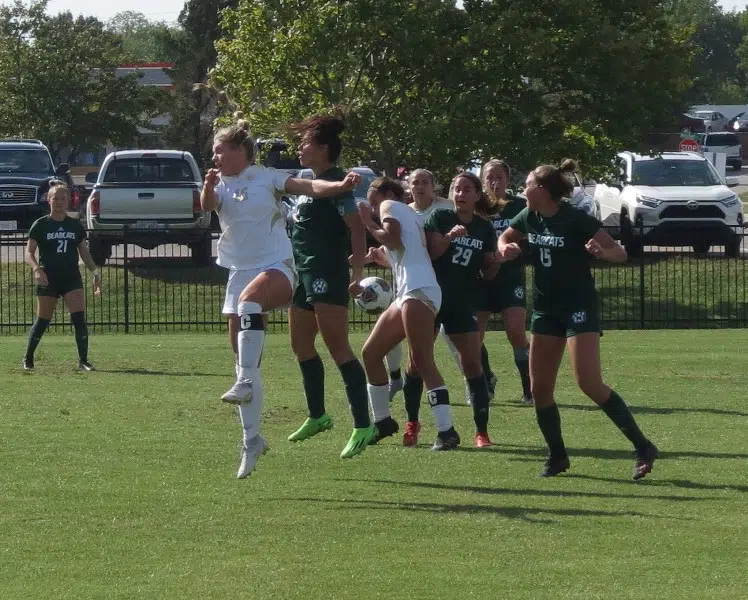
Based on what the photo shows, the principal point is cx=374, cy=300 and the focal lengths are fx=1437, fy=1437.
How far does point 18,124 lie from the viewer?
4959 centimetres

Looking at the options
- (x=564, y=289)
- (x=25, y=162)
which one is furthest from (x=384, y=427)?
(x=25, y=162)

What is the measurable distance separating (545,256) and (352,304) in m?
15.1

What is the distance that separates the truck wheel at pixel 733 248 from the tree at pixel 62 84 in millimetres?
Result: 31003

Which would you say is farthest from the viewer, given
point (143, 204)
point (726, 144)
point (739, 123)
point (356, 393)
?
point (739, 123)

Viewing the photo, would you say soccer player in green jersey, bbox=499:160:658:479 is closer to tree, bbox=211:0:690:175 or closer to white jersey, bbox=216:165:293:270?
white jersey, bbox=216:165:293:270

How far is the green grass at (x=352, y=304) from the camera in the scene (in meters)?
22.5

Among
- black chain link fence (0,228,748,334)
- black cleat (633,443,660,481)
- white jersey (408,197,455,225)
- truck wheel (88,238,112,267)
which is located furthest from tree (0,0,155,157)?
black cleat (633,443,660,481)

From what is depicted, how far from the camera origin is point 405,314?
29.6 ft

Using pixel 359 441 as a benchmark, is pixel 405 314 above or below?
above

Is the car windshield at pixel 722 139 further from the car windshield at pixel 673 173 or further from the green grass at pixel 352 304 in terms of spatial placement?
the green grass at pixel 352 304

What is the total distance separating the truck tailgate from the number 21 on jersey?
1908 cm

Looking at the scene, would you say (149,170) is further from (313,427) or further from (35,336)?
(313,427)

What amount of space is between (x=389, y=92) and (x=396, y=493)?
54.5 ft

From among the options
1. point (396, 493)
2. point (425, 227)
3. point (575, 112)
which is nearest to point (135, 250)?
point (575, 112)
